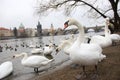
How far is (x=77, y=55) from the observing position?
7160 millimetres

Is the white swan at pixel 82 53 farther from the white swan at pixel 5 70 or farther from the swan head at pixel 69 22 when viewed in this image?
the white swan at pixel 5 70

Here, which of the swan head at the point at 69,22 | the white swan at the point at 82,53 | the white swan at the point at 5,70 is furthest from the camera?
the white swan at the point at 5,70

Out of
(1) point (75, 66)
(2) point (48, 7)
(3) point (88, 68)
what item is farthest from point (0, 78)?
(2) point (48, 7)

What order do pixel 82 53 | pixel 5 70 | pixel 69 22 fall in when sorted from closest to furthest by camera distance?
1. pixel 82 53
2. pixel 69 22
3. pixel 5 70

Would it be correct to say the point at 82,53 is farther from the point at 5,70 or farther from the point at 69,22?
the point at 5,70

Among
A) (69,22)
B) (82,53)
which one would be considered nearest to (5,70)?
(69,22)

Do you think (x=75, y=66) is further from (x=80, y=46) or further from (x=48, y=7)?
(x=48, y=7)

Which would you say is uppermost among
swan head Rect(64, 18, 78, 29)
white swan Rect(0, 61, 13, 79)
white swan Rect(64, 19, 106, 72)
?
swan head Rect(64, 18, 78, 29)

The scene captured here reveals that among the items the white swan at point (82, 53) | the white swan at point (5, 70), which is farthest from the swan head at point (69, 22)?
the white swan at point (5, 70)

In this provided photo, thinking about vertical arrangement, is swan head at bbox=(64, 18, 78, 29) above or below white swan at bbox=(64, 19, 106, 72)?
above

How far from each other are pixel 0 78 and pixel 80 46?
7.10 metres

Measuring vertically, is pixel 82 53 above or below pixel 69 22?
below

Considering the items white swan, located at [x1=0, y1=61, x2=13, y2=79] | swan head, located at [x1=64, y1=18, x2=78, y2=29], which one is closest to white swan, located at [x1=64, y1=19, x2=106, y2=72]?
swan head, located at [x1=64, y1=18, x2=78, y2=29]

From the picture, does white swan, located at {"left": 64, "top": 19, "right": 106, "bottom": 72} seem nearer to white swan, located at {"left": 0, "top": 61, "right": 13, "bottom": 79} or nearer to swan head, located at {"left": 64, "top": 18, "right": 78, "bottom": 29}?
swan head, located at {"left": 64, "top": 18, "right": 78, "bottom": 29}
